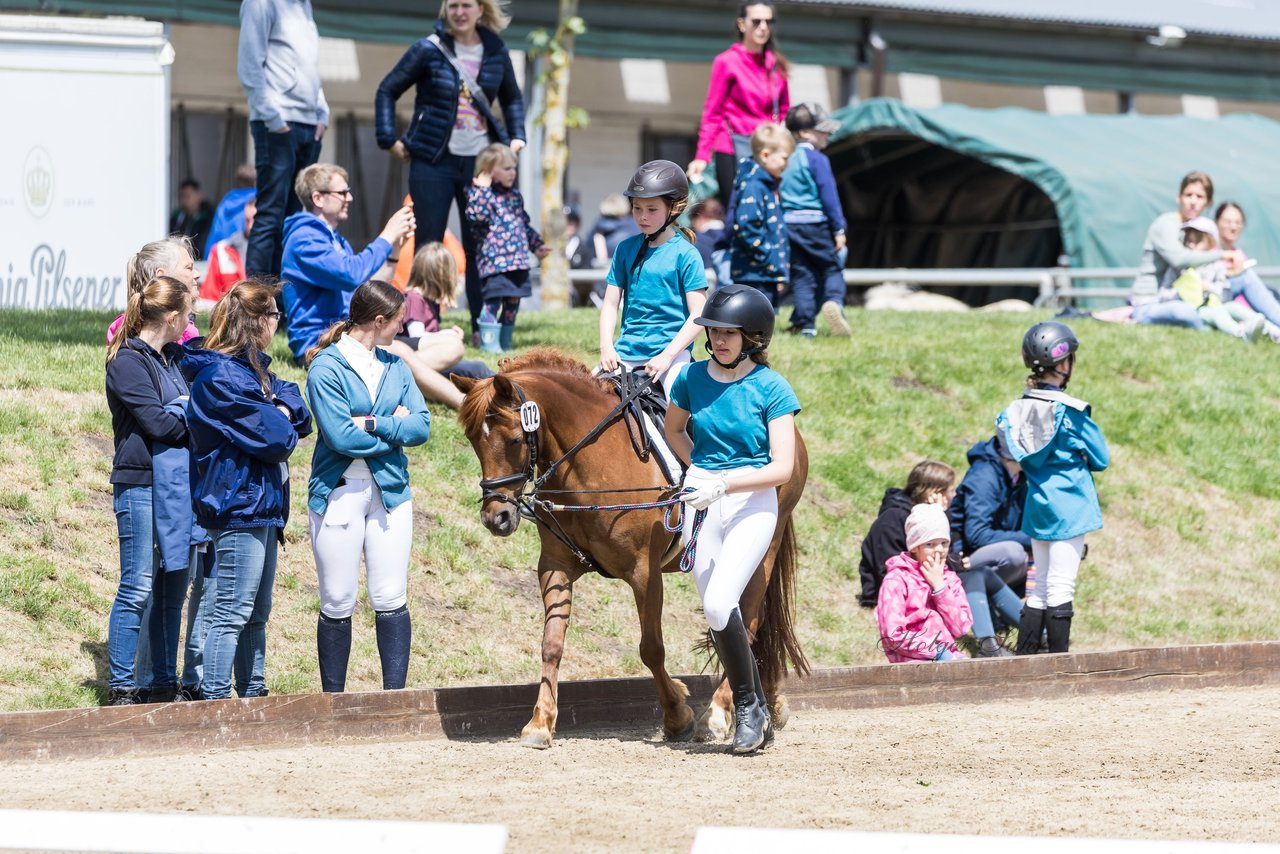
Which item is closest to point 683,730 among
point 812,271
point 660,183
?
point 660,183

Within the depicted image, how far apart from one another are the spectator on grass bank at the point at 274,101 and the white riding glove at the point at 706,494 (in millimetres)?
5351

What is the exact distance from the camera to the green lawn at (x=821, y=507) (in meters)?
9.25

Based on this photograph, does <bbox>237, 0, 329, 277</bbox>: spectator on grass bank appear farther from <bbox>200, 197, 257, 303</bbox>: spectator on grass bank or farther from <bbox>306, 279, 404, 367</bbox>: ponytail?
<bbox>306, 279, 404, 367</bbox>: ponytail

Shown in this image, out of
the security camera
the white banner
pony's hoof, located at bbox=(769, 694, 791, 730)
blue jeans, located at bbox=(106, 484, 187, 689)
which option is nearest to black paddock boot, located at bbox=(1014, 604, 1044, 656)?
pony's hoof, located at bbox=(769, 694, 791, 730)

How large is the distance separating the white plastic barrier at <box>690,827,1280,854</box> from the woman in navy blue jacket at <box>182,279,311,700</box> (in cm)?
363

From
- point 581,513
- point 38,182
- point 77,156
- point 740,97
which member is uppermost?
point 740,97

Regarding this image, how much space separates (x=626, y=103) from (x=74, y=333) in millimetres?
13153

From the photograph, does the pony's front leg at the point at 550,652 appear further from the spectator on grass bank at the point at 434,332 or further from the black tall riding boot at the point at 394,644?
the spectator on grass bank at the point at 434,332

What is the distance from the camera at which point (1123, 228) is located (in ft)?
67.9

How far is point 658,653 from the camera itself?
7.99m

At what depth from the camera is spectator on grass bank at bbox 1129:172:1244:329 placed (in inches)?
620

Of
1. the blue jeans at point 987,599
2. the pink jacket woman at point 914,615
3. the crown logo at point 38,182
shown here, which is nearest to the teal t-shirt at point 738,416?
the pink jacket woman at point 914,615

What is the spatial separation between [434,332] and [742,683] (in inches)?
186

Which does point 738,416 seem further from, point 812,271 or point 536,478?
point 812,271
